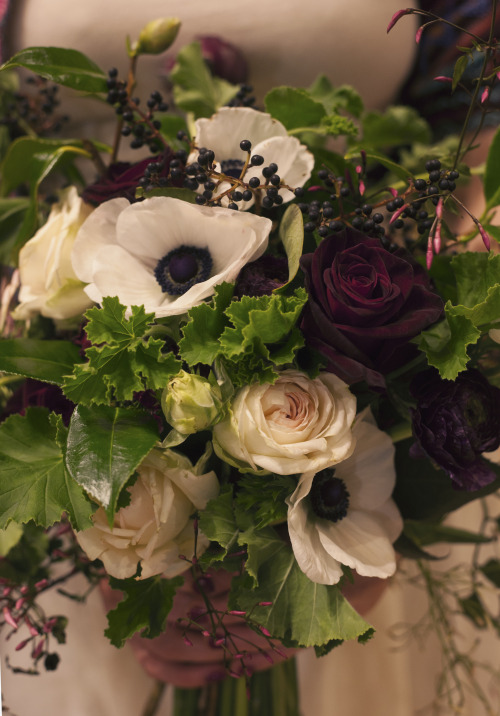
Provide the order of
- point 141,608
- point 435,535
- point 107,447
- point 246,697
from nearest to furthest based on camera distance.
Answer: point 107,447 < point 141,608 < point 435,535 < point 246,697

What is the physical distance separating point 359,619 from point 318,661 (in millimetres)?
513

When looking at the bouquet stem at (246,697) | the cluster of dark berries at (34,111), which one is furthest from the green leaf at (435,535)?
the cluster of dark berries at (34,111)

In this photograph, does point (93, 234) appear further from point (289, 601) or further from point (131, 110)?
point (289, 601)

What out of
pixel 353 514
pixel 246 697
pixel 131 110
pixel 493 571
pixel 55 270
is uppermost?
pixel 131 110

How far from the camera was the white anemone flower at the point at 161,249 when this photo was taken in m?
0.41

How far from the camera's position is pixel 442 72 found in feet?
2.90

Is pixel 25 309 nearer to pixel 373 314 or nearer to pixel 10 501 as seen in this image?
pixel 10 501

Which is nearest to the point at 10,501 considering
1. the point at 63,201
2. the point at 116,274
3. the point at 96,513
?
the point at 96,513

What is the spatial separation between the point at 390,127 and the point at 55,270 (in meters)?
0.41

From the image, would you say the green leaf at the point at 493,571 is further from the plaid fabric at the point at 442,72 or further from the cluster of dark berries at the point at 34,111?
the cluster of dark berries at the point at 34,111

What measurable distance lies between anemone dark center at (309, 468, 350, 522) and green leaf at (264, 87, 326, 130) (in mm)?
315

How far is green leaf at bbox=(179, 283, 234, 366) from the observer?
1.24 feet

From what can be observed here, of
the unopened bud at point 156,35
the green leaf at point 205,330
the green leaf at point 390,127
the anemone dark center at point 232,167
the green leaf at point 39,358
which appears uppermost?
the unopened bud at point 156,35

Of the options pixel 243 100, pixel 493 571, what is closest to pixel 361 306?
pixel 243 100
